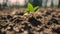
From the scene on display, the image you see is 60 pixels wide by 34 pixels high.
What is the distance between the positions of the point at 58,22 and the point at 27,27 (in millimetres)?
435

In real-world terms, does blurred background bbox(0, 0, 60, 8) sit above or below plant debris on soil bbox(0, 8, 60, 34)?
above

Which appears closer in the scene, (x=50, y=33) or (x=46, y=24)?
(x=50, y=33)

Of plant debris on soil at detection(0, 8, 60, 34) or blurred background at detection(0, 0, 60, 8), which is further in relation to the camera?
blurred background at detection(0, 0, 60, 8)

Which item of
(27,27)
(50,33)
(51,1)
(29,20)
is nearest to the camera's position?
(50,33)

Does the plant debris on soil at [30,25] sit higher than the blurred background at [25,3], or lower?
lower

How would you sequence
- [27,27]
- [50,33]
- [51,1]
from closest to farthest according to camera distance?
1. [50,33]
2. [27,27]
3. [51,1]

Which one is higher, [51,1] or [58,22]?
[51,1]

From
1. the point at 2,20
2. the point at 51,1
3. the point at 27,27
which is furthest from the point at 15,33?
the point at 51,1

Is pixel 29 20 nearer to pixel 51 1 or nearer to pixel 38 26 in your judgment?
pixel 38 26

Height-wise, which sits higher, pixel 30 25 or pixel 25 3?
pixel 25 3

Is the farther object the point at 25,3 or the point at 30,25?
the point at 25,3

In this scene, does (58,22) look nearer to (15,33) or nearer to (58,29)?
(58,29)

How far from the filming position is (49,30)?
1.85 m

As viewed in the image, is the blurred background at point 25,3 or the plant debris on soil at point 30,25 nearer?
the plant debris on soil at point 30,25
